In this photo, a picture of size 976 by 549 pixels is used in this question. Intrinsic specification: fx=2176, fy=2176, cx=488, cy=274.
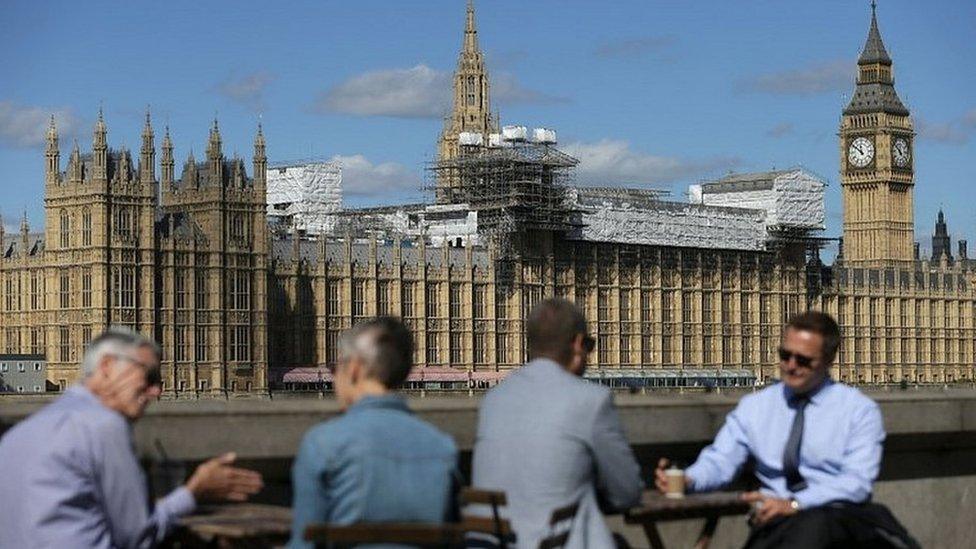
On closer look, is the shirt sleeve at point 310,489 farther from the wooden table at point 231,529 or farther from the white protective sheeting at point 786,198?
the white protective sheeting at point 786,198

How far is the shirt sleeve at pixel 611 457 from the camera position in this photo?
7430 millimetres

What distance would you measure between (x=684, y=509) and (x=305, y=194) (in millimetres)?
89820

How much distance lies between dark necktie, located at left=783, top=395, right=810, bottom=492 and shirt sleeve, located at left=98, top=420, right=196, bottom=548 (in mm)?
2616

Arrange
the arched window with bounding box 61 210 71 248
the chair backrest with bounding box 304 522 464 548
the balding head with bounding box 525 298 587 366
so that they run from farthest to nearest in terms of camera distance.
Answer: the arched window with bounding box 61 210 71 248
the balding head with bounding box 525 298 587 366
the chair backrest with bounding box 304 522 464 548

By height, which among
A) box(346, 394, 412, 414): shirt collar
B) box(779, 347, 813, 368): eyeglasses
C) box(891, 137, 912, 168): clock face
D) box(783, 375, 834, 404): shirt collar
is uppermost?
box(891, 137, 912, 168): clock face

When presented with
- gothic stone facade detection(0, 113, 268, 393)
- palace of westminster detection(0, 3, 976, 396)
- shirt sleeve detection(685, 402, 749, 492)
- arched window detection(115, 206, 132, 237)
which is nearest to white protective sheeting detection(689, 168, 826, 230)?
palace of westminster detection(0, 3, 976, 396)

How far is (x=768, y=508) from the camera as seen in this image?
8148 mm

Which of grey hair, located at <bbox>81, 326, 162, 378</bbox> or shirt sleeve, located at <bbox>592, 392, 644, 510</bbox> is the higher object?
grey hair, located at <bbox>81, 326, 162, 378</bbox>

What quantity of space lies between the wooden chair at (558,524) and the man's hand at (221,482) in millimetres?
990

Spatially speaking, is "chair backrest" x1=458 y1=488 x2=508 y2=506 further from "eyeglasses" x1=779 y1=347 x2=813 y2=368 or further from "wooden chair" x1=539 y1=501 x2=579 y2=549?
"eyeglasses" x1=779 y1=347 x2=813 y2=368

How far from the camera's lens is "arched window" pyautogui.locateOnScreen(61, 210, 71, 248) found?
248 ft

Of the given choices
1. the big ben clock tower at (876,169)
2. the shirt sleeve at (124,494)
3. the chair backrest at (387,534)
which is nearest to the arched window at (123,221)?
the big ben clock tower at (876,169)

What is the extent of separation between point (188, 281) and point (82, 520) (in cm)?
7090

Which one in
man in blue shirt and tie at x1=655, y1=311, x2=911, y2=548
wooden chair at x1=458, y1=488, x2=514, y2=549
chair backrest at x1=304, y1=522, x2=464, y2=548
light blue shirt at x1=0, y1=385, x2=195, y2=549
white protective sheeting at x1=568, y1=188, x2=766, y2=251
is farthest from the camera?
white protective sheeting at x1=568, y1=188, x2=766, y2=251
